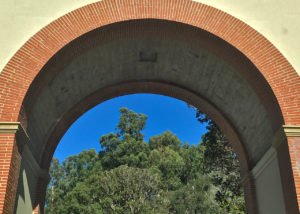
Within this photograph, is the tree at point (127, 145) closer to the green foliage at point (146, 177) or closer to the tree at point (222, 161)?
the green foliage at point (146, 177)

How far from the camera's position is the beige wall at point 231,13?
724 centimetres

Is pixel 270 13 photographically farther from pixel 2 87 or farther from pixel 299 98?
pixel 2 87

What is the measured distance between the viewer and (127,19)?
24.2 ft

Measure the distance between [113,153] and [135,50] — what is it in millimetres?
32475

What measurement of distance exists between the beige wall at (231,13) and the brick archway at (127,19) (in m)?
0.21

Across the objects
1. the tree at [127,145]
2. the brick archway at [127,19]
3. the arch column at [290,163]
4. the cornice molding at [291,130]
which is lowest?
the arch column at [290,163]

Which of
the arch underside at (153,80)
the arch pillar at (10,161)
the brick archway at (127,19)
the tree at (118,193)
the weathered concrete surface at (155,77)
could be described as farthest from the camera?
the tree at (118,193)

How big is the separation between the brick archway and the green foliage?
1002cm

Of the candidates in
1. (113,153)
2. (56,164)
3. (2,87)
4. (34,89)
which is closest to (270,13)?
(34,89)

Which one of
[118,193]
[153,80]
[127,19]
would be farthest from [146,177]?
[127,19]

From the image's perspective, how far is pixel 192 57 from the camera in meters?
9.24

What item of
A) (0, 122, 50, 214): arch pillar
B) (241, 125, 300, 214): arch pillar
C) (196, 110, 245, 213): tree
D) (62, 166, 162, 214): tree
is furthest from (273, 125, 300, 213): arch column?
(62, 166, 162, 214): tree

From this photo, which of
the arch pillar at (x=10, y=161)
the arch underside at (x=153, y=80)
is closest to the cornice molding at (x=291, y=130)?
the arch underside at (x=153, y=80)

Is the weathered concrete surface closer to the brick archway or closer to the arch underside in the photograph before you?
the arch underside
